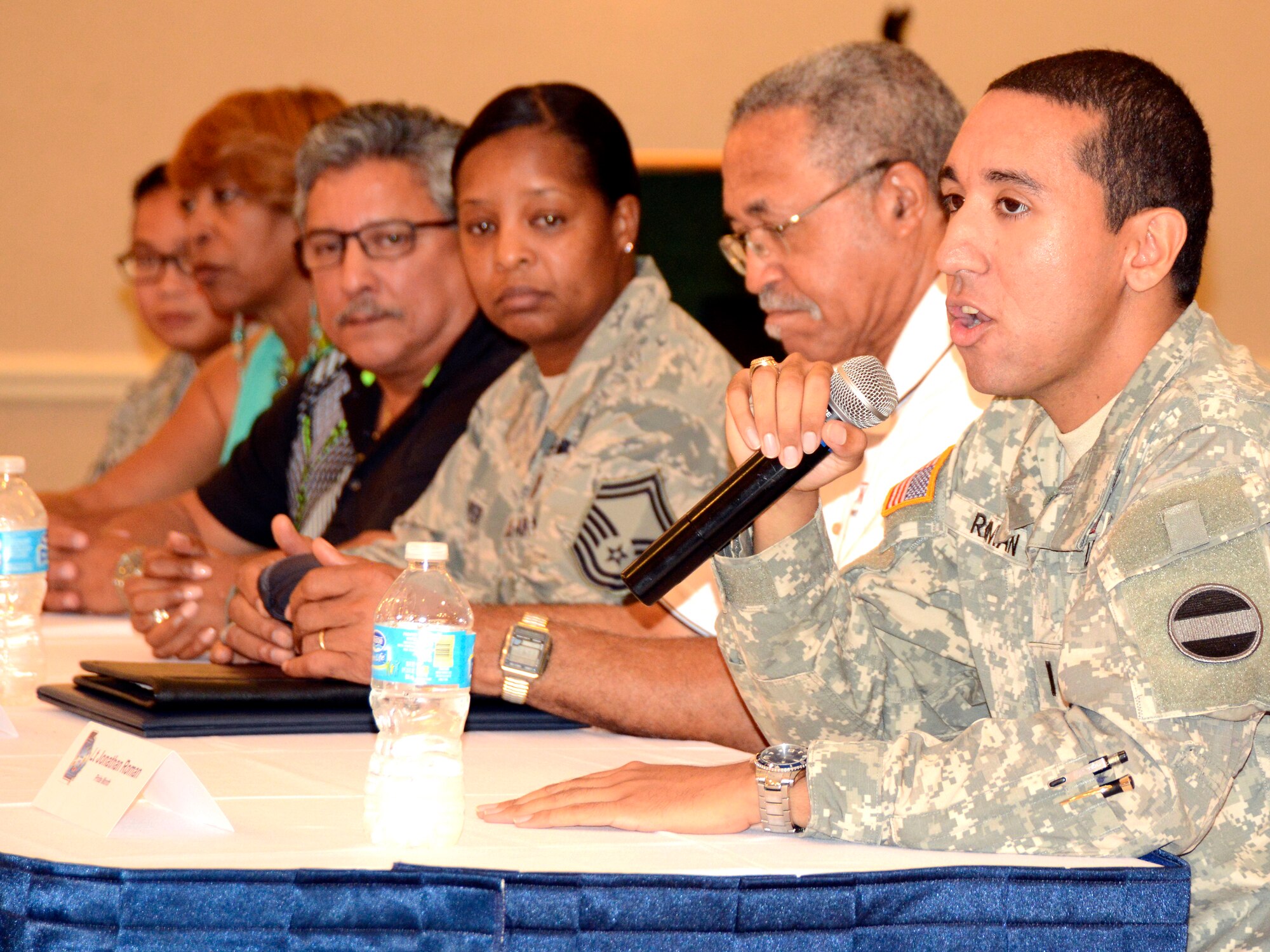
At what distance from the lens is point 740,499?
136cm

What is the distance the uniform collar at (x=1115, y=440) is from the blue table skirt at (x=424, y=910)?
438mm

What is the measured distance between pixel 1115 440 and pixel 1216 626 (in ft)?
0.84

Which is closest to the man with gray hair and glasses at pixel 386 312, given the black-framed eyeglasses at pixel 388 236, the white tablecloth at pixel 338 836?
the black-framed eyeglasses at pixel 388 236

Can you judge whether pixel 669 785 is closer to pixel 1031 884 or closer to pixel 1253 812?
pixel 1031 884

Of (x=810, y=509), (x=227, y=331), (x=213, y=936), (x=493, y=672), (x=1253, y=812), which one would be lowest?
(x=213, y=936)

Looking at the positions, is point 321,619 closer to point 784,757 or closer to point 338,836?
point 338,836

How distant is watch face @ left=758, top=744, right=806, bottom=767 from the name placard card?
0.48m

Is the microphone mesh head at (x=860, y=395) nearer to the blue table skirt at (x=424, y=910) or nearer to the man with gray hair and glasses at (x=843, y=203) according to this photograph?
the blue table skirt at (x=424, y=910)

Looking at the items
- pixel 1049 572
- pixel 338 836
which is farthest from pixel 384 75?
pixel 338 836

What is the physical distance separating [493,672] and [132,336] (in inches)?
155

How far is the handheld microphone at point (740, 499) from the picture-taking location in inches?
53.4

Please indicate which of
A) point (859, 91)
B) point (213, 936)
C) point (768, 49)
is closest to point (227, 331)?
point (768, 49)

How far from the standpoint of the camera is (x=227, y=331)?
4.32 metres

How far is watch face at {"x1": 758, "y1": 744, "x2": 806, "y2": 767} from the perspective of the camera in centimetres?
122
